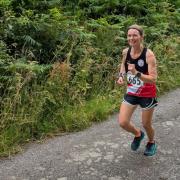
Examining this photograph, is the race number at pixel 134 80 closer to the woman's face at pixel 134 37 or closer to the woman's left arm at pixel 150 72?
the woman's left arm at pixel 150 72

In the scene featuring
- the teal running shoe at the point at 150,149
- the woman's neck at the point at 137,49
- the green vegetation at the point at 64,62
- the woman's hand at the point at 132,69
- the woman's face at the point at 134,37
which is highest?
the woman's face at the point at 134,37

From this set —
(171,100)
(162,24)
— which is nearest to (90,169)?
(171,100)

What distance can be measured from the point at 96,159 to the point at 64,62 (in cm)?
227

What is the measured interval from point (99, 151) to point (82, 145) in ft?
1.05

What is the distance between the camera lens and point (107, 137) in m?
6.66

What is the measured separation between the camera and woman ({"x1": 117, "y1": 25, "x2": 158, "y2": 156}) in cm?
537

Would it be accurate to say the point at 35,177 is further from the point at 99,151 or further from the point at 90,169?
the point at 99,151

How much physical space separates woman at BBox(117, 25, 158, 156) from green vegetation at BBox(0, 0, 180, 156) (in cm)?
148

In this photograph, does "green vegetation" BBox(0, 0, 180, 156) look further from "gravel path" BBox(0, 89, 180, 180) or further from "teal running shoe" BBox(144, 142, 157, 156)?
"teal running shoe" BBox(144, 142, 157, 156)

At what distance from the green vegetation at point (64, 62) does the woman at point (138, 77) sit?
A: 148 centimetres

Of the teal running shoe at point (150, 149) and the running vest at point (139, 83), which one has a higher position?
the running vest at point (139, 83)

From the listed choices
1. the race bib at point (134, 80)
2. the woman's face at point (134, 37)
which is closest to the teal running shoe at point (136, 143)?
the race bib at point (134, 80)

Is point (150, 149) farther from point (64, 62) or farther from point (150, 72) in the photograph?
point (64, 62)

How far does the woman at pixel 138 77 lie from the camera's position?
537 centimetres
